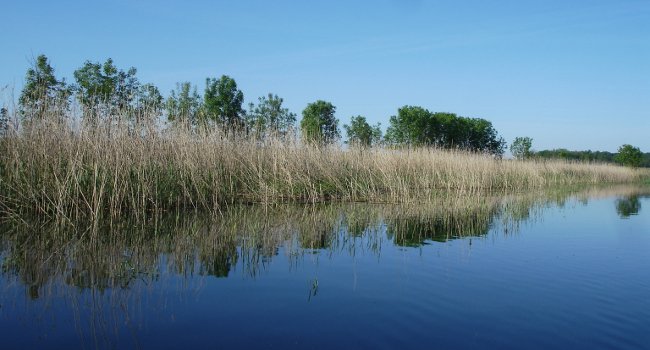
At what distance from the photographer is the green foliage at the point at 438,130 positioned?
3209cm

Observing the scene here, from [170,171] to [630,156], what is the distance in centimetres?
3904

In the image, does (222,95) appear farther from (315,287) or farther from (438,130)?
(315,287)

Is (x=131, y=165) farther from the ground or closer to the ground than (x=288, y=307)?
farther from the ground

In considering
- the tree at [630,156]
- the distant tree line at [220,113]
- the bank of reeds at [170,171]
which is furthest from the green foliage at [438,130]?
the bank of reeds at [170,171]

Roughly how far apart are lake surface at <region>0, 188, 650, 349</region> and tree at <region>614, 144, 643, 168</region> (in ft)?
116

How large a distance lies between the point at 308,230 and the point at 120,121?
10.7 feet

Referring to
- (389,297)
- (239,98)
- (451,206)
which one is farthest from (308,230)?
(239,98)

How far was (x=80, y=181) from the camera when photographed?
6.31 metres

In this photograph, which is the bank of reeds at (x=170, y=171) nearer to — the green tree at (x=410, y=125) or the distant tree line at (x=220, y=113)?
the distant tree line at (x=220, y=113)

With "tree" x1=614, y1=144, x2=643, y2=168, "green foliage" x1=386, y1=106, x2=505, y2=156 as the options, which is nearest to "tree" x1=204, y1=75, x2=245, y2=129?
"green foliage" x1=386, y1=106, x2=505, y2=156

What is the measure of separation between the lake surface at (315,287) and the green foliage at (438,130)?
22.5 meters

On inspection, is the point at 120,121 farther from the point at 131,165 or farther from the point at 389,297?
the point at 389,297

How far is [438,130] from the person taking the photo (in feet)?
115

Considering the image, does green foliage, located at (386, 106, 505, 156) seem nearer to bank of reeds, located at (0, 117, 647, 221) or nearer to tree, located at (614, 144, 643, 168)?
tree, located at (614, 144, 643, 168)
